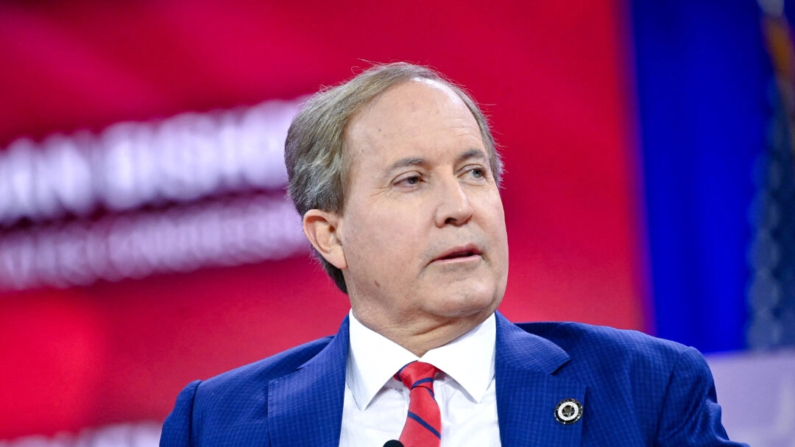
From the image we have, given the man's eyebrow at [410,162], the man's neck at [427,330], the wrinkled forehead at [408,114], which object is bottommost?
the man's neck at [427,330]

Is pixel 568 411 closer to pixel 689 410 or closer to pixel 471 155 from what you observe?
pixel 689 410

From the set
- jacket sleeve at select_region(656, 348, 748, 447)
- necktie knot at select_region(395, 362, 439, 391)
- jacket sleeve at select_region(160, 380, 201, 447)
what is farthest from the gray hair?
jacket sleeve at select_region(656, 348, 748, 447)

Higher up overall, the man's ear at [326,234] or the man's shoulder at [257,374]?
the man's ear at [326,234]

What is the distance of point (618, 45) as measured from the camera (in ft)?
9.53

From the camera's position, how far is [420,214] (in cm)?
172

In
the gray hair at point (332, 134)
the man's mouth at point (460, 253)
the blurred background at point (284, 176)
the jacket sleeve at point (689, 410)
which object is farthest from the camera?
the blurred background at point (284, 176)

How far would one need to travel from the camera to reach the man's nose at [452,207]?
5.58 feet

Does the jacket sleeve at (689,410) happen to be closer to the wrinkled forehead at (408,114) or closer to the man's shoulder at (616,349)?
the man's shoulder at (616,349)

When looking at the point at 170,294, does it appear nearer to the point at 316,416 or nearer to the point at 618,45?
the point at 316,416

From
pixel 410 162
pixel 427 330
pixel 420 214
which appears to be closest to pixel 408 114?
pixel 410 162

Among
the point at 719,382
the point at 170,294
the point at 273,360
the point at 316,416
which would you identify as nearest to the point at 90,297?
the point at 170,294

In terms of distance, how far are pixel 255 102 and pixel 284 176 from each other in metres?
0.28

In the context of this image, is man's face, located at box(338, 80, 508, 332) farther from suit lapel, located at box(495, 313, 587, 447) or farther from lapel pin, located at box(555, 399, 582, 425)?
lapel pin, located at box(555, 399, 582, 425)

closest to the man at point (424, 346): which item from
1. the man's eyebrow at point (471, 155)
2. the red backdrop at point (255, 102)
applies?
the man's eyebrow at point (471, 155)
